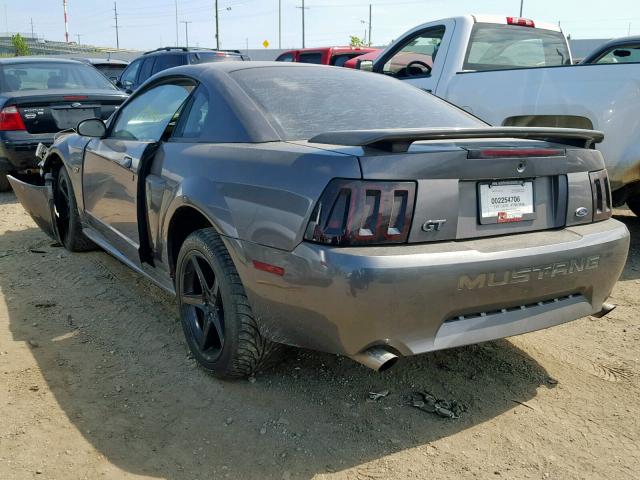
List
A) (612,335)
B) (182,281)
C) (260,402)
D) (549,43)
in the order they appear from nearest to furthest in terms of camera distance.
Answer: (260,402), (182,281), (612,335), (549,43)

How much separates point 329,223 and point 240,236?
490mm

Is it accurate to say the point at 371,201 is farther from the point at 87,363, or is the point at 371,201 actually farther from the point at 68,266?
the point at 68,266

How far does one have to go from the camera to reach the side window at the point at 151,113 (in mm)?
3602

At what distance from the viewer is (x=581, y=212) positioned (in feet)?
9.36

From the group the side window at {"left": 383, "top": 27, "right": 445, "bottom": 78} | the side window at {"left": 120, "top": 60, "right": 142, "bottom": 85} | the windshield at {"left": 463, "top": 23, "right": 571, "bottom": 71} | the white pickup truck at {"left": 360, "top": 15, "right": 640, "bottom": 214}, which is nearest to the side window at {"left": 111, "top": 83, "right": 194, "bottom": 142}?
the white pickup truck at {"left": 360, "top": 15, "right": 640, "bottom": 214}

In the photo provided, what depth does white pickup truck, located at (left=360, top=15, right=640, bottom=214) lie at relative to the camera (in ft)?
15.1

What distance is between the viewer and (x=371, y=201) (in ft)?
7.64

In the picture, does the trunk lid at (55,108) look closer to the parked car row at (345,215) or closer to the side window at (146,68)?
the parked car row at (345,215)

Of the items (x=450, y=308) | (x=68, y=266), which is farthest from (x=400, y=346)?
(x=68, y=266)

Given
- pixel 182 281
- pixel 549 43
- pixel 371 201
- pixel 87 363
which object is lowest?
pixel 87 363

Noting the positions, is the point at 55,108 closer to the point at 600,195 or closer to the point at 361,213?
the point at 361,213

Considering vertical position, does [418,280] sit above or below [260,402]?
above

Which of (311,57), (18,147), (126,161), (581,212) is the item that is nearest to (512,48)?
(581,212)

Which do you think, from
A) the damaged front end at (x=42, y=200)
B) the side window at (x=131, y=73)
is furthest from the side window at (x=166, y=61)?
the damaged front end at (x=42, y=200)
